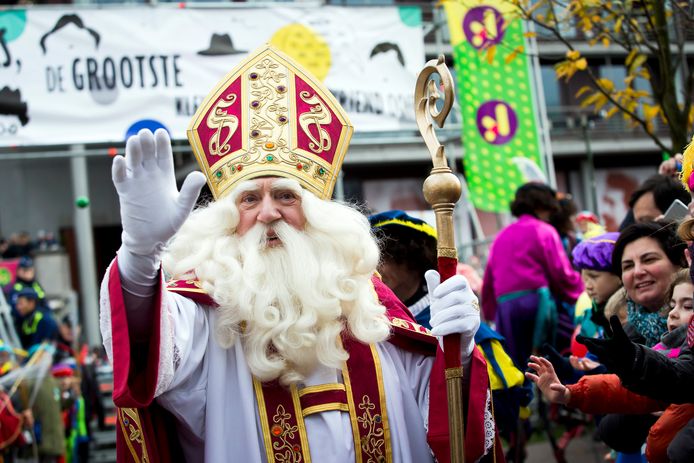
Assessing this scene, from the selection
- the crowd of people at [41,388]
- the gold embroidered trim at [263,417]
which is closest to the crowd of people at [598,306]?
the gold embroidered trim at [263,417]

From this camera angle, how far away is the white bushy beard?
10.2 feet

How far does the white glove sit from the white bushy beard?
0.70 feet

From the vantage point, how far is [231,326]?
3.12m

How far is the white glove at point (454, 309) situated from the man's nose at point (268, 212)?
1.94 ft

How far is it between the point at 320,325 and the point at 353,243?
1.09ft

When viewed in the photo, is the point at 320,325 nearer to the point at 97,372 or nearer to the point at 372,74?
the point at 372,74

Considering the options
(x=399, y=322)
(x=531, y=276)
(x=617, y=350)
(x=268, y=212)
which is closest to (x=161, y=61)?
(x=531, y=276)

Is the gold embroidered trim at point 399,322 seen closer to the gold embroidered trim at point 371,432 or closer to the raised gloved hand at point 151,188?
the gold embroidered trim at point 371,432

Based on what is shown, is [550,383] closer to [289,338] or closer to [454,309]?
[454,309]

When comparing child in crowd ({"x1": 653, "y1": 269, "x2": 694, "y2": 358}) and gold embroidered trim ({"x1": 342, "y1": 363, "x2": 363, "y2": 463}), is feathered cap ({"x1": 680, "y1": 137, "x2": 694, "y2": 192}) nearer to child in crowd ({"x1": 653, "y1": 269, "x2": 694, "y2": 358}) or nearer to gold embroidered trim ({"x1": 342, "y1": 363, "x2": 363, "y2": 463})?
child in crowd ({"x1": 653, "y1": 269, "x2": 694, "y2": 358})

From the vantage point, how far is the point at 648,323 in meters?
4.15

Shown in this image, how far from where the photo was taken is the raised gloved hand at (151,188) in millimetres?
2568

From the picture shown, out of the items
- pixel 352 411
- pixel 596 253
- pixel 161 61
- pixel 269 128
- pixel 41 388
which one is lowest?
pixel 41 388

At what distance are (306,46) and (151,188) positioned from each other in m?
7.31
